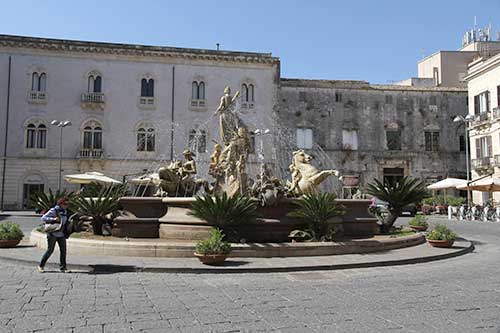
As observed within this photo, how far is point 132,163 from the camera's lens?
3800 cm

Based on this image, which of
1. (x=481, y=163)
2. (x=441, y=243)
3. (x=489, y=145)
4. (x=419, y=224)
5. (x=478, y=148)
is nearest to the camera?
(x=441, y=243)

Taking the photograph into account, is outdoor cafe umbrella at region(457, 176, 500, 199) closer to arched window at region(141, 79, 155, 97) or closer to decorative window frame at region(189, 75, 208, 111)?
decorative window frame at region(189, 75, 208, 111)

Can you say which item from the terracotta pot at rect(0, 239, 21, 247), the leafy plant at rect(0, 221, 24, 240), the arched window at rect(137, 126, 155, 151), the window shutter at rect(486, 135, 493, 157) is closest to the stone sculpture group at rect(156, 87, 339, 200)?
the leafy plant at rect(0, 221, 24, 240)

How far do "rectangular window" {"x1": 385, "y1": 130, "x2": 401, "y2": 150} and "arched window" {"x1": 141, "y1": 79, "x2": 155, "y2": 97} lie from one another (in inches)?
865

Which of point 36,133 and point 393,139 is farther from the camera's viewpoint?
point 393,139

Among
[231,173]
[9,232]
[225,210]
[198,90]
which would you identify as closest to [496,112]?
[198,90]

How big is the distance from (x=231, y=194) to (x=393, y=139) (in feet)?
110

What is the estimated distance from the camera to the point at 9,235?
12.3 m

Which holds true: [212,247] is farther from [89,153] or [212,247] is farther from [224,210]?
[89,153]

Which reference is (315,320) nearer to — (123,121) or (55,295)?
(55,295)

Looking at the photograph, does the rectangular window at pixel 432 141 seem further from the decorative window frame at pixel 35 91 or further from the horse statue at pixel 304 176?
the decorative window frame at pixel 35 91

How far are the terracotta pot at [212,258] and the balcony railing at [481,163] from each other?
3358cm

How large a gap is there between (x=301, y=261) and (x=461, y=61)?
4787cm

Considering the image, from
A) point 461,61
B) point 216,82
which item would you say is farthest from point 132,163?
point 461,61
